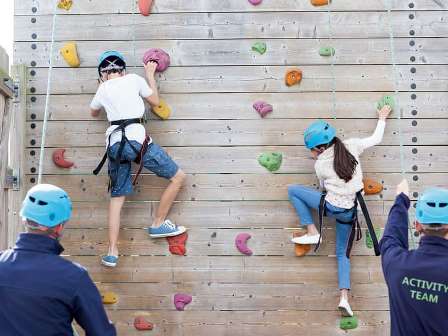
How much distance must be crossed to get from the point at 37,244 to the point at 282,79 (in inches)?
116

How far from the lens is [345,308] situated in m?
5.21

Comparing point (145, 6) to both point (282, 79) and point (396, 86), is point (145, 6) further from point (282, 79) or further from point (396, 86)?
point (396, 86)

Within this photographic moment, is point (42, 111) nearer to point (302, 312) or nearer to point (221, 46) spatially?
point (221, 46)

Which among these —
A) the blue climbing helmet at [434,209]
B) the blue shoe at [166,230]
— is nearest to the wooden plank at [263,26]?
the blue shoe at [166,230]

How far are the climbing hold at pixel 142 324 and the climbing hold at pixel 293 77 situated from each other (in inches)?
83.5

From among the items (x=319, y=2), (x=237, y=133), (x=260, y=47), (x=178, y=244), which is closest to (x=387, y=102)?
(x=319, y=2)

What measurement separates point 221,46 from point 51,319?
123 inches

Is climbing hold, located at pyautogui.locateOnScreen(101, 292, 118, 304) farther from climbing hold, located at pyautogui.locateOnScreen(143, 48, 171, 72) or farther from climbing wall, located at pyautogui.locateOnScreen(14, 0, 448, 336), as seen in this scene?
climbing hold, located at pyautogui.locateOnScreen(143, 48, 171, 72)

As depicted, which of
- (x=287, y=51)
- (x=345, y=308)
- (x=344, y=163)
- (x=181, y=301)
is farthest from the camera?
(x=287, y=51)

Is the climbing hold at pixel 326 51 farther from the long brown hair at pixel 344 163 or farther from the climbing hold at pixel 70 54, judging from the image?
Answer: the climbing hold at pixel 70 54

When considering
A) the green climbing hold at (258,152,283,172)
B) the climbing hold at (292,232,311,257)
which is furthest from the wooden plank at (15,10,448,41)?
the climbing hold at (292,232,311,257)

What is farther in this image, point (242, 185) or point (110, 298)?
point (242, 185)

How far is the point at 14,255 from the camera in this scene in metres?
3.06

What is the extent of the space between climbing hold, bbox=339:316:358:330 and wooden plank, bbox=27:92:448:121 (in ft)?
5.08
